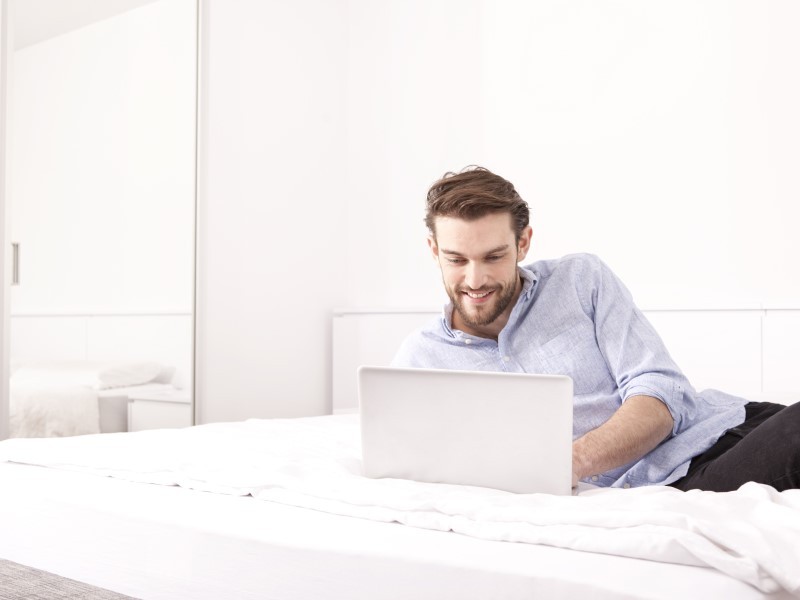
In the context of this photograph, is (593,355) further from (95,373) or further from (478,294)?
(95,373)

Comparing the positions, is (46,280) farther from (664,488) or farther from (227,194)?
(664,488)

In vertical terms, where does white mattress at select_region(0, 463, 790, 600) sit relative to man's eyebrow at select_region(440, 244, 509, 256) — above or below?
below

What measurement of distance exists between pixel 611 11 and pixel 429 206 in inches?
97.0

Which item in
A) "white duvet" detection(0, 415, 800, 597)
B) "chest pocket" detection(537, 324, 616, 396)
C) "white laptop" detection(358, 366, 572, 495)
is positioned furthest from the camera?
"chest pocket" detection(537, 324, 616, 396)

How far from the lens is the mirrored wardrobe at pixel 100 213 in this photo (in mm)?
3143

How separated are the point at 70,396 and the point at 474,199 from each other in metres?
2.14

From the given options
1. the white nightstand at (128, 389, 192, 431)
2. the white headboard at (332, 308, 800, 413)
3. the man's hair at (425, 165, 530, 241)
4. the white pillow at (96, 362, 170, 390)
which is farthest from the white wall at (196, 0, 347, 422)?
the man's hair at (425, 165, 530, 241)

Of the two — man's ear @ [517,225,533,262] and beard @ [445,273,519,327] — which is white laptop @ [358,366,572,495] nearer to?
beard @ [445,273,519,327]

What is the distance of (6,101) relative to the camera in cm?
310

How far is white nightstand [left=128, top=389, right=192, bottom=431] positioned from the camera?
11.6 ft

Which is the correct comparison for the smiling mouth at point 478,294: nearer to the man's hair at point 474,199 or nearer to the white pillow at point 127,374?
the man's hair at point 474,199

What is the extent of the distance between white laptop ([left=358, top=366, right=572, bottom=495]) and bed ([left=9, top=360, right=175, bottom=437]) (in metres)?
2.18

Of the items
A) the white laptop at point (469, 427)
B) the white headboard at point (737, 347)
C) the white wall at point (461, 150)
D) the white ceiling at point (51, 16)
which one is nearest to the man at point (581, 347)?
the white laptop at point (469, 427)

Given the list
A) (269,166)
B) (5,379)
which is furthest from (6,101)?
(269,166)
